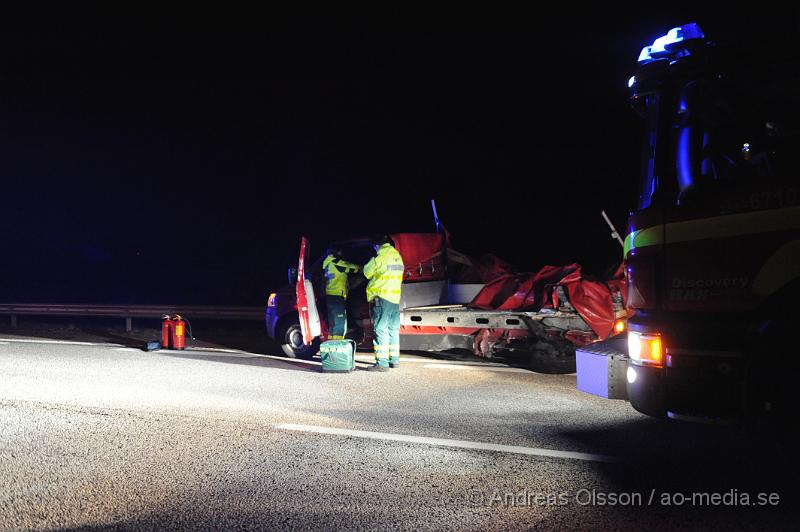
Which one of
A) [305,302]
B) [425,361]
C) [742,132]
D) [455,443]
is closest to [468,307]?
[425,361]

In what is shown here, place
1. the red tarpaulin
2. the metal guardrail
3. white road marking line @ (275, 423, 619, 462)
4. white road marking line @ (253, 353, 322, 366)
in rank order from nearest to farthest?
1. white road marking line @ (275, 423, 619, 462)
2. white road marking line @ (253, 353, 322, 366)
3. the red tarpaulin
4. the metal guardrail

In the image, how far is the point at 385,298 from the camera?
9594 millimetres

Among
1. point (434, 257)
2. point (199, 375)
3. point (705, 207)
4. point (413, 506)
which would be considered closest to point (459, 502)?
point (413, 506)

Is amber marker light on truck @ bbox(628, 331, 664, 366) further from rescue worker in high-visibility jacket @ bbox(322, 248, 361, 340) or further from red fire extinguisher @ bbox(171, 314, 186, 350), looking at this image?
red fire extinguisher @ bbox(171, 314, 186, 350)

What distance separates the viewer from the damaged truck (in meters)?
9.30

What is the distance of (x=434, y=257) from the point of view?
1118 cm

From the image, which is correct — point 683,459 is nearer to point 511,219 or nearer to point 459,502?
point 459,502

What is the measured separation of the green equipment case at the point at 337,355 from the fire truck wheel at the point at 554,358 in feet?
8.25

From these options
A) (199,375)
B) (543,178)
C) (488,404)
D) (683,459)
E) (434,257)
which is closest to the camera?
(683,459)

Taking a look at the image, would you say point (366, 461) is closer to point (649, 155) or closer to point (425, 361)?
point (649, 155)

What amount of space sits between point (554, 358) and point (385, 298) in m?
2.47

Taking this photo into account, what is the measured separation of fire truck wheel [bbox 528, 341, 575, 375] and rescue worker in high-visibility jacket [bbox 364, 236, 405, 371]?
2001mm

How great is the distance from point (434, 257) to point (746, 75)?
281 inches

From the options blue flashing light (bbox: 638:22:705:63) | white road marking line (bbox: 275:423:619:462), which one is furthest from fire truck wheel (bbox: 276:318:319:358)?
blue flashing light (bbox: 638:22:705:63)
